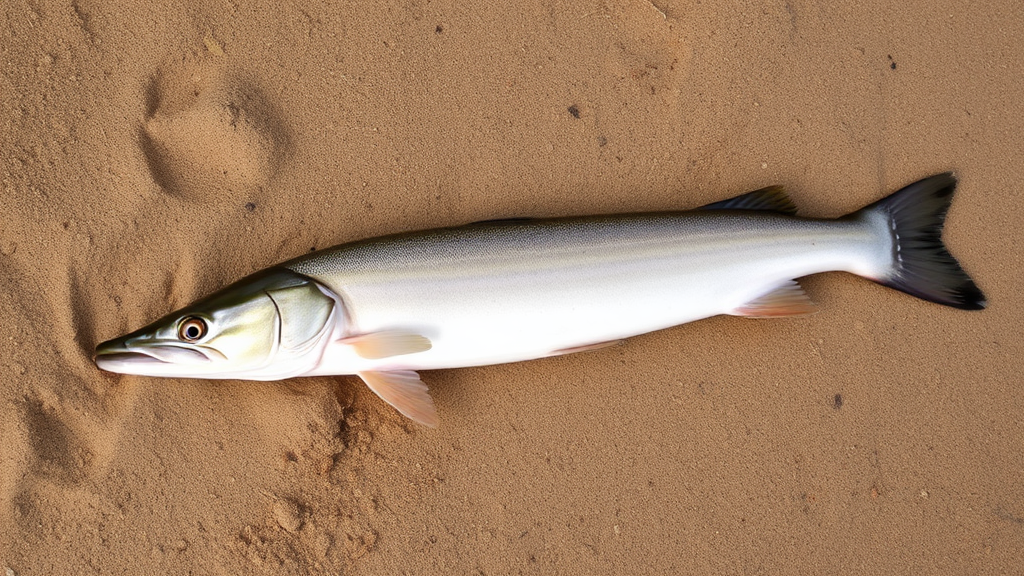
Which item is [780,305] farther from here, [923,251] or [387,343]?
[387,343]

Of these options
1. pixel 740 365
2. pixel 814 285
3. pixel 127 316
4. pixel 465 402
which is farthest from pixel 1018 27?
pixel 127 316

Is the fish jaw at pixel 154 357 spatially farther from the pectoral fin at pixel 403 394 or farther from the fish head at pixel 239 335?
the pectoral fin at pixel 403 394

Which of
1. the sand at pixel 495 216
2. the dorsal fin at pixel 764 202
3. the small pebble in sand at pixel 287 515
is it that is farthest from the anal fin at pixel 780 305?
the small pebble in sand at pixel 287 515

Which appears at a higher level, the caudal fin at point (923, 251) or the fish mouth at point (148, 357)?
the caudal fin at point (923, 251)

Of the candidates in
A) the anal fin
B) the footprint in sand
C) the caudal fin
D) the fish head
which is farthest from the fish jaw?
the caudal fin

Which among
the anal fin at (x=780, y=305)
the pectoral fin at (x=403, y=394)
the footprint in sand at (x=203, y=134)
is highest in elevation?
the footprint in sand at (x=203, y=134)
